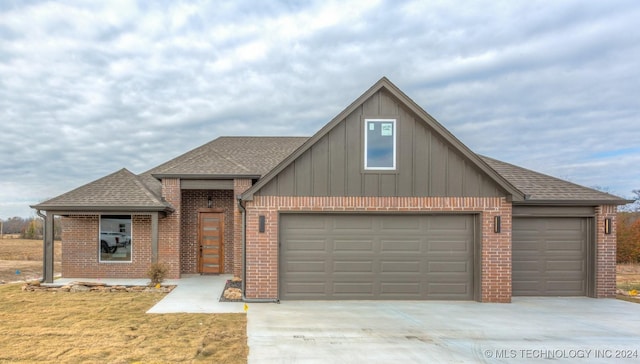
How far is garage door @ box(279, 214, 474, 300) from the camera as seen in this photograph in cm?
972

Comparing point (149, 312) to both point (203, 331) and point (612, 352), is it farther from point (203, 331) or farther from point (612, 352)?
point (612, 352)

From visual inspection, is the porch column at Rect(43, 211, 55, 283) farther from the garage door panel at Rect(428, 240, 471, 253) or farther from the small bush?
the garage door panel at Rect(428, 240, 471, 253)

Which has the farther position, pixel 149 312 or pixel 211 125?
pixel 211 125

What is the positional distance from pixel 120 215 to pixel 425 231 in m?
10.3

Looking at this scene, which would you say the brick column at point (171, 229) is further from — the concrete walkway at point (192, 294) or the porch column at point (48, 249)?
the porch column at point (48, 249)

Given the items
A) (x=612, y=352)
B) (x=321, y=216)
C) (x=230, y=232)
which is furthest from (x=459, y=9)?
(x=230, y=232)

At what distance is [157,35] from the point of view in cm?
1338

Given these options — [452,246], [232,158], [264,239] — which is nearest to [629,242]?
[452,246]

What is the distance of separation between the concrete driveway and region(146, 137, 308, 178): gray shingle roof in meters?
5.73

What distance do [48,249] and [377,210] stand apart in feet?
34.6

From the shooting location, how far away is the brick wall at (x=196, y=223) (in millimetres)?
14039

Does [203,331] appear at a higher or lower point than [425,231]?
lower

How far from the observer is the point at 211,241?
14.2 metres

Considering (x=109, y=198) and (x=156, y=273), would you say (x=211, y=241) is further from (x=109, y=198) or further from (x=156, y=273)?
(x=109, y=198)
